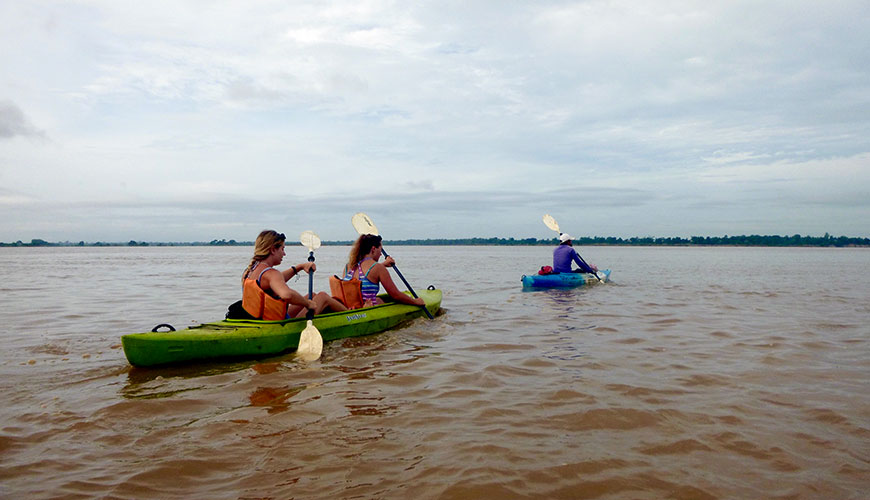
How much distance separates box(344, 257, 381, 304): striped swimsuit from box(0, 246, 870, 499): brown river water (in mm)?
914

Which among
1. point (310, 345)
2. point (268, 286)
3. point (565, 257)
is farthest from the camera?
point (565, 257)

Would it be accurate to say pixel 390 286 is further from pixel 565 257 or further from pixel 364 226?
pixel 565 257

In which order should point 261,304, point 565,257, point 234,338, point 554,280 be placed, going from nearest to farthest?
point 234,338, point 261,304, point 554,280, point 565,257

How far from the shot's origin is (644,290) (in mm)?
16312

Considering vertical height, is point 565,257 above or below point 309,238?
below

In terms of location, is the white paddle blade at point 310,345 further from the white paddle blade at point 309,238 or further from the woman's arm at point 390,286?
the white paddle blade at point 309,238

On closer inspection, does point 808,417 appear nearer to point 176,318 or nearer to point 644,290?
point 176,318

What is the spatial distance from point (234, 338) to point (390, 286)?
10.4 feet

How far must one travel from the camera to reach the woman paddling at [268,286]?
677 centimetres

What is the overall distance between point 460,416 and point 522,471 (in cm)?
115

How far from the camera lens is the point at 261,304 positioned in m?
7.07

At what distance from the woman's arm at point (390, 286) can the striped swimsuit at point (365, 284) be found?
14cm

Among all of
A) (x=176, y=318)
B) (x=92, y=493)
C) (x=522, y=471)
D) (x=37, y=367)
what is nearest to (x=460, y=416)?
(x=522, y=471)

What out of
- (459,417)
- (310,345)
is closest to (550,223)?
(310,345)
